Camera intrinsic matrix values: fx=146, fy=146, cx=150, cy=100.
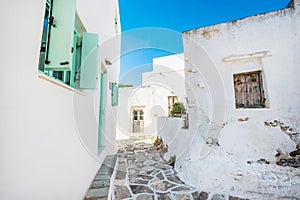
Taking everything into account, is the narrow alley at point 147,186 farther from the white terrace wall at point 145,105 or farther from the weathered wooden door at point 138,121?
the weathered wooden door at point 138,121

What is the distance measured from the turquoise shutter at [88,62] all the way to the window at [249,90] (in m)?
3.50

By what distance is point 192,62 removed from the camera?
4.38 metres

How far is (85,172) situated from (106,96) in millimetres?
2195

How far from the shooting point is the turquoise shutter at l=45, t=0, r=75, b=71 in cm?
128

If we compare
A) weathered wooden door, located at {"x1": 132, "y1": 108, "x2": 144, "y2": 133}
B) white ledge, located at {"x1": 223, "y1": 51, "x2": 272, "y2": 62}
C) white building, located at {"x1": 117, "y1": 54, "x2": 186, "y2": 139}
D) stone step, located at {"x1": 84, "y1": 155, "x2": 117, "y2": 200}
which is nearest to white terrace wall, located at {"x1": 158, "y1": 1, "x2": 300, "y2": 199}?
white ledge, located at {"x1": 223, "y1": 51, "x2": 272, "y2": 62}

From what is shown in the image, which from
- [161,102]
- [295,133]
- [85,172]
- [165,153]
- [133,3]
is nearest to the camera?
[85,172]

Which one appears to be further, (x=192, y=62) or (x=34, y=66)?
(x=192, y=62)

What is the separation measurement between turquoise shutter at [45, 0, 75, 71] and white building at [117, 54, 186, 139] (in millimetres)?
10510

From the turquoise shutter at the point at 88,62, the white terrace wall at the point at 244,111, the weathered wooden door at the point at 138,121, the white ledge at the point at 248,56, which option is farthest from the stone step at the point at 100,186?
the weathered wooden door at the point at 138,121

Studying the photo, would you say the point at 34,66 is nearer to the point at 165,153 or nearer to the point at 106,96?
the point at 106,96

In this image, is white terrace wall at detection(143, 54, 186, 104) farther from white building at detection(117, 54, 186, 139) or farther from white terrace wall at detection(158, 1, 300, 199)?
white terrace wall at detection(158, 1, 300, 199)

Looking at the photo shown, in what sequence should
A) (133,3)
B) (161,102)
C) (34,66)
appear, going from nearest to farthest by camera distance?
(34,66) < (133,3) < (161,102)

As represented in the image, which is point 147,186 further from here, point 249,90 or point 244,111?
point 249,90

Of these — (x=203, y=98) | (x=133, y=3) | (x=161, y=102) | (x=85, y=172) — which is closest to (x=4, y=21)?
(x=85, y=172)
